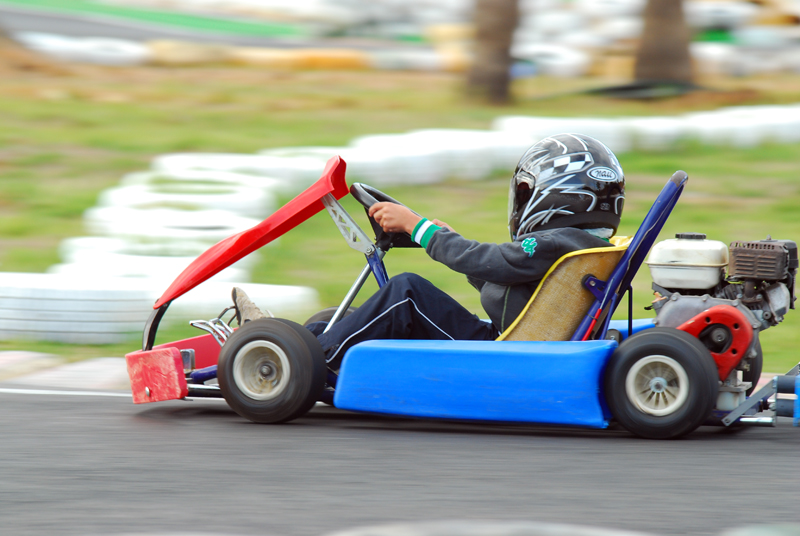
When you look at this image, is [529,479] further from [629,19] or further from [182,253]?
[629,19]

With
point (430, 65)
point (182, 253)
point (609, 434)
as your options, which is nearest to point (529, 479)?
point (609, 434)

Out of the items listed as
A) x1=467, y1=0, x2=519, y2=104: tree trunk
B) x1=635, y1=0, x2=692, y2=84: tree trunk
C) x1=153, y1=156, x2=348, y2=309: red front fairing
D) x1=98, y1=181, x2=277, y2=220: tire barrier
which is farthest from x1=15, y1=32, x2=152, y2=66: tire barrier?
x1=153, y1=156, x2=348, y2=309: red front fairing

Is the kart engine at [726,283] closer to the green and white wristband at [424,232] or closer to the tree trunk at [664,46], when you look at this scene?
the green and white wristband at [424,232]

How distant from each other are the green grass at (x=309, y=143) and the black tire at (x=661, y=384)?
74.4 inches

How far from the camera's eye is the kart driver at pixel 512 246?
362 cm

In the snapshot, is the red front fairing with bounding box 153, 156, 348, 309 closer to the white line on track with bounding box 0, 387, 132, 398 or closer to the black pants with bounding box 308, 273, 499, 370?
the black pants with bounding box 308, 273, 499, 370

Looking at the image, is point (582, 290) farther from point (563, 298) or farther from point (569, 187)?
point (569, 187)

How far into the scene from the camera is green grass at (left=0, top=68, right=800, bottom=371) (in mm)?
7004

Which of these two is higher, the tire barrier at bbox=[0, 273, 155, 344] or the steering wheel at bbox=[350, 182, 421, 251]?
the steering wheel at bbox=[350, 182, 421, 251]

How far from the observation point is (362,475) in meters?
3.11

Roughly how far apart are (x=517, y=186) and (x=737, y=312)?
0.97 m

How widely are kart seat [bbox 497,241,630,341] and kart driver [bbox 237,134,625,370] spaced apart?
66 millimetres

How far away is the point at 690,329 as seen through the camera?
3512 mm

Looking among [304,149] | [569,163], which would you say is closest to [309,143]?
[304,149]
